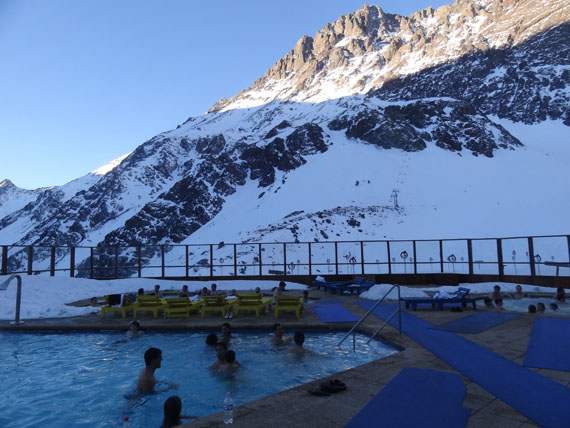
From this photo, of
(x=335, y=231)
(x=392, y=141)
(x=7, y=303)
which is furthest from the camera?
(x=392, y=141)

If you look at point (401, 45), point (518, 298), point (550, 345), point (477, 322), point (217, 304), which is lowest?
point (518, 298)

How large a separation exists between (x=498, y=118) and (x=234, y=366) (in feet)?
351

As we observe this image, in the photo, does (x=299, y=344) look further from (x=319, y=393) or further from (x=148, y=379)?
(x=319, y=393)

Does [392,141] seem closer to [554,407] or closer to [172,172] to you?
[554,407]

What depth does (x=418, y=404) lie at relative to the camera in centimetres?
407

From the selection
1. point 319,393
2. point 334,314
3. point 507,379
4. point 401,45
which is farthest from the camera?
point 401,45

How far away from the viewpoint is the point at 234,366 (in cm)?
671

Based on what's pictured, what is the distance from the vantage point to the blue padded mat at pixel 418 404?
3.65m

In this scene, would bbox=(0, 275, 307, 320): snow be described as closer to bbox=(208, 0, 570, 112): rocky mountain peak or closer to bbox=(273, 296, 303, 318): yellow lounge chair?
bbox=(273, 296, 303, 318): yellow lounge chair

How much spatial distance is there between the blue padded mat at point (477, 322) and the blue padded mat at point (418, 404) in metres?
3.60

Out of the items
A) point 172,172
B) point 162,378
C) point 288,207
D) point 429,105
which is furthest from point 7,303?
point 172,172

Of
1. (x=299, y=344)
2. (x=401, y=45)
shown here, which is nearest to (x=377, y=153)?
(x=299, y=344)

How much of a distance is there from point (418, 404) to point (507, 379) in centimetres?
158

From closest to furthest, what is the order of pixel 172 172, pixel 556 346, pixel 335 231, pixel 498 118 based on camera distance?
pixel 556 346
pixel 335 231
pixel 498 118
pixel 172 172
